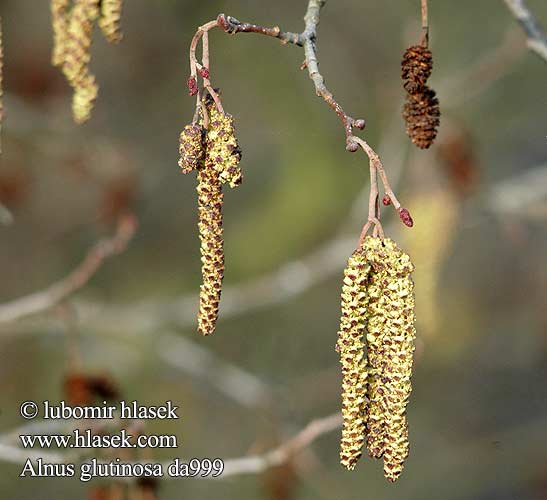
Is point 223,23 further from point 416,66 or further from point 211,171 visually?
point 416,66

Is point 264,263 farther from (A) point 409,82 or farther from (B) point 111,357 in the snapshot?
(A) point 409,82

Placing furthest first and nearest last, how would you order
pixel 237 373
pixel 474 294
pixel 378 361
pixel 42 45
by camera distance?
pixel 474 294 < pixel 42 45 < pixel 237 373 < pixel 378 361

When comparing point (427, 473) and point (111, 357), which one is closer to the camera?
point (111, 357)

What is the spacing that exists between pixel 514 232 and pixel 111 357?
2.77m

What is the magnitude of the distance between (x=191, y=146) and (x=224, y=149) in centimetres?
5

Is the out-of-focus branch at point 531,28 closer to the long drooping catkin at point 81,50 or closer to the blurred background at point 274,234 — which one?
the long drooping catkin at point 81,50

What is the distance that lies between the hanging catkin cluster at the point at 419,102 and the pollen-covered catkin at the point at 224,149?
42cm

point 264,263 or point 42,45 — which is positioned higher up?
point 42,45

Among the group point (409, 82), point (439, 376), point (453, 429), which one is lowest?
point (409, 82)

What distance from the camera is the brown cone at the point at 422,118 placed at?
1595 mm

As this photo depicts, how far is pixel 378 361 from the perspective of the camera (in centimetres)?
134

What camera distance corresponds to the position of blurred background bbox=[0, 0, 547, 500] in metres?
5.69

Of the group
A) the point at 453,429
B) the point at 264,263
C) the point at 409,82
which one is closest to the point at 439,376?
the point at 453,429

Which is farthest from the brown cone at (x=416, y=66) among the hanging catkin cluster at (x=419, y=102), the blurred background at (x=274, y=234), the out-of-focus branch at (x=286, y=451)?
the blurred background at (x=274, y=234)
